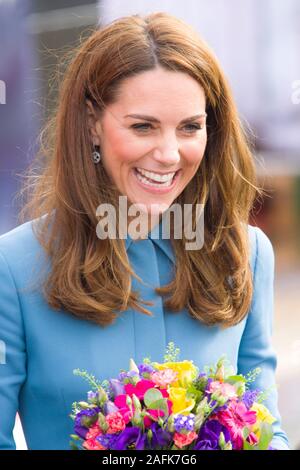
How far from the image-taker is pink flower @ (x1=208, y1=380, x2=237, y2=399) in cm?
121

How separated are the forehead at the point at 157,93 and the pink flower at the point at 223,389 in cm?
53

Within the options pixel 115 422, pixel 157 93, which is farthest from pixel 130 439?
pixel 157 93

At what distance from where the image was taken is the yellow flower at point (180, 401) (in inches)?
46.2

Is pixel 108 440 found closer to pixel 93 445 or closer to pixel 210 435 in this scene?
pixel 93 445

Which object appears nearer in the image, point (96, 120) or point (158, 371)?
point (158, 371)

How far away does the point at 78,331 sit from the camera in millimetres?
1543

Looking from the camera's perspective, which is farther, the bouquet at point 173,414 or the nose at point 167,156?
the nose at point 167,156

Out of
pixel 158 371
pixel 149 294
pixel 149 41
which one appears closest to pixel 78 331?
pixel 149 294

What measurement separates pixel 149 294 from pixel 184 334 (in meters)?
0.11

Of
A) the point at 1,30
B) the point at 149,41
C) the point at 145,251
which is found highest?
the point at 1,30

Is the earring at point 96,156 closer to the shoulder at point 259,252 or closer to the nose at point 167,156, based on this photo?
the nose at point 167,156

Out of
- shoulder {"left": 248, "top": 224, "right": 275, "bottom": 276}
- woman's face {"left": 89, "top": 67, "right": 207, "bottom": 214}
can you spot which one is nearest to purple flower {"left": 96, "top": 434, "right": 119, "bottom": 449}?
A: woman's face {"left": 89, "top": 67, "right": 207, "bottom": 214}

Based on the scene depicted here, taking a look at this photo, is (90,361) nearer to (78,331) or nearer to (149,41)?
(78,331)

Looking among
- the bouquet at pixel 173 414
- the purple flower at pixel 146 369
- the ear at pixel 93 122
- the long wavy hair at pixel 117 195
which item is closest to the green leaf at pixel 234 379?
the bouquet at pixel 173 414
